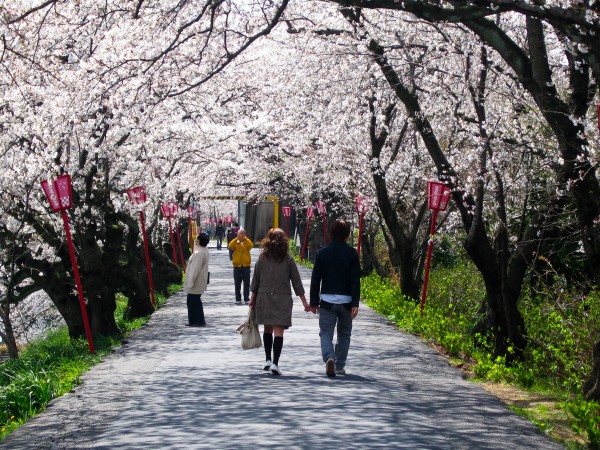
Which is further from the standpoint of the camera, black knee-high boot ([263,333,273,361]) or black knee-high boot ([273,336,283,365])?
black knee-high boot ([263,333,273,361])

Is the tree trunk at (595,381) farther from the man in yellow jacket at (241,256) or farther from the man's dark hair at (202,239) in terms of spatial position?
the man in yellow jacket at (241,256)

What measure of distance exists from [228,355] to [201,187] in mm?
34424

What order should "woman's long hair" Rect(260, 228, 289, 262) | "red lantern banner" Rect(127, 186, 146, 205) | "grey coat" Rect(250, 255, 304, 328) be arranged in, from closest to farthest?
"grey coat" Rect(250, 255, 304, 328)
"woman's long hair" Rect(260, 228, 289, 262)
"red lantern banner" Rect(127, 186, 146, 205)

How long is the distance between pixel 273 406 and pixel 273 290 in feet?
8.51

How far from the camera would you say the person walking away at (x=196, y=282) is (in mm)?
20047

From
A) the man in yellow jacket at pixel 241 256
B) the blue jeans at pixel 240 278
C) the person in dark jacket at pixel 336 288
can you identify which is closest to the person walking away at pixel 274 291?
the person in dark jacket at pixel 336 288

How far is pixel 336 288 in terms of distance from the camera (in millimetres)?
12336

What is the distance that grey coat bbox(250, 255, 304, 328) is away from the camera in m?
12.6

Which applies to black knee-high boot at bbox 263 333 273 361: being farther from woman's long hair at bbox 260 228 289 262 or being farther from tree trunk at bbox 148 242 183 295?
tree trunk at bbox 148 242 183 295

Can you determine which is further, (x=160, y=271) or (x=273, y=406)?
(x=160, y=271)

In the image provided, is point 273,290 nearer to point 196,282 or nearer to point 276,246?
point 276,246

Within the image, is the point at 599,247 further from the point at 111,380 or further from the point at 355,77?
the point at 355,77

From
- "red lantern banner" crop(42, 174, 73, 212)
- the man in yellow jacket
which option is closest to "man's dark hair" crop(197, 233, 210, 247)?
"red lantern banner" crop(42, 174, 73, 212)

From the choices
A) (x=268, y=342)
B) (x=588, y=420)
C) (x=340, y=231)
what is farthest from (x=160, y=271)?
(x=588, y=420)
